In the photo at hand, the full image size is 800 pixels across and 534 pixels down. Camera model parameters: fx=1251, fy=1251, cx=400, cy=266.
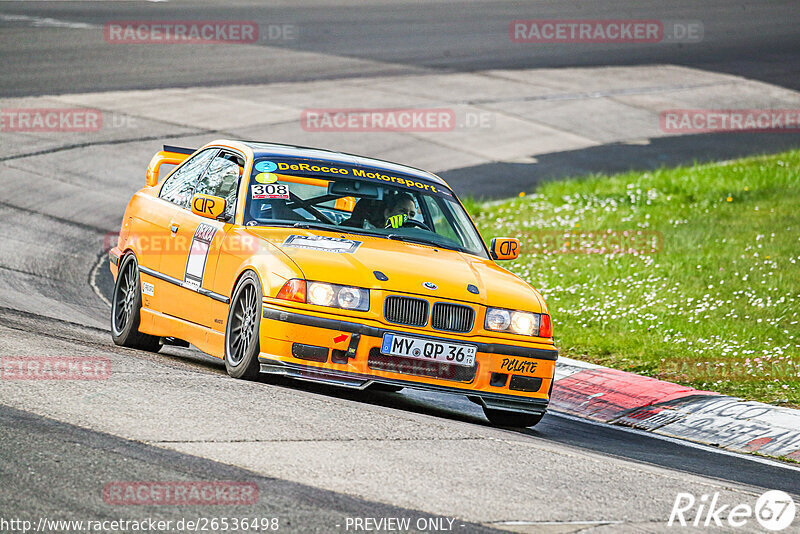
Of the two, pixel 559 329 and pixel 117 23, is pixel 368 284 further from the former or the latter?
pixel 117 23

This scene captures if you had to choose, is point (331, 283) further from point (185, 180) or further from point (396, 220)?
point (185, 180)

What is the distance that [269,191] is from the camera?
28.7 feet

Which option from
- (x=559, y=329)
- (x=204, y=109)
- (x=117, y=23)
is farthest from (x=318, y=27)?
(x=559, y=329)

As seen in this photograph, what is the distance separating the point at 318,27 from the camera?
109 feet

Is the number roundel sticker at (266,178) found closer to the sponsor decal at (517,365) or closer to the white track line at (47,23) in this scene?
the sponsor decal at (517,365)

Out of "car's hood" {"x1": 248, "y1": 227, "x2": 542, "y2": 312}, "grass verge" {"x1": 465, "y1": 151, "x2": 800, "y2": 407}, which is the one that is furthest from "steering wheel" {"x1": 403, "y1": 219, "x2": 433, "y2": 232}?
"grass verge" {"x1": 465, "y1": 151, "x2": 800, "y2": 407}

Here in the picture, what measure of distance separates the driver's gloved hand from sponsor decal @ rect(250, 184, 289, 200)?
0.74 metres

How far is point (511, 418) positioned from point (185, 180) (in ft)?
10.7

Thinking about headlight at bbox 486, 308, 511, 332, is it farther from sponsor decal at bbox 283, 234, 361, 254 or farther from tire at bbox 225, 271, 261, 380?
tire at bbox 225, 271, 261, 380

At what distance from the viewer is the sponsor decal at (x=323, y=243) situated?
8.02 metres

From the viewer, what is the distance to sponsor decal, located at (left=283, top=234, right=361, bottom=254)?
8.02 metres

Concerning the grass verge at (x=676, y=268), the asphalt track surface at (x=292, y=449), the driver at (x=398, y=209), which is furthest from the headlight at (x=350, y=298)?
the grass verge at (x=676, y=268)

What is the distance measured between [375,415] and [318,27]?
27067 millimetres

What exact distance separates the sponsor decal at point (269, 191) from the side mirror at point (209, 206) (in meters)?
0.24
